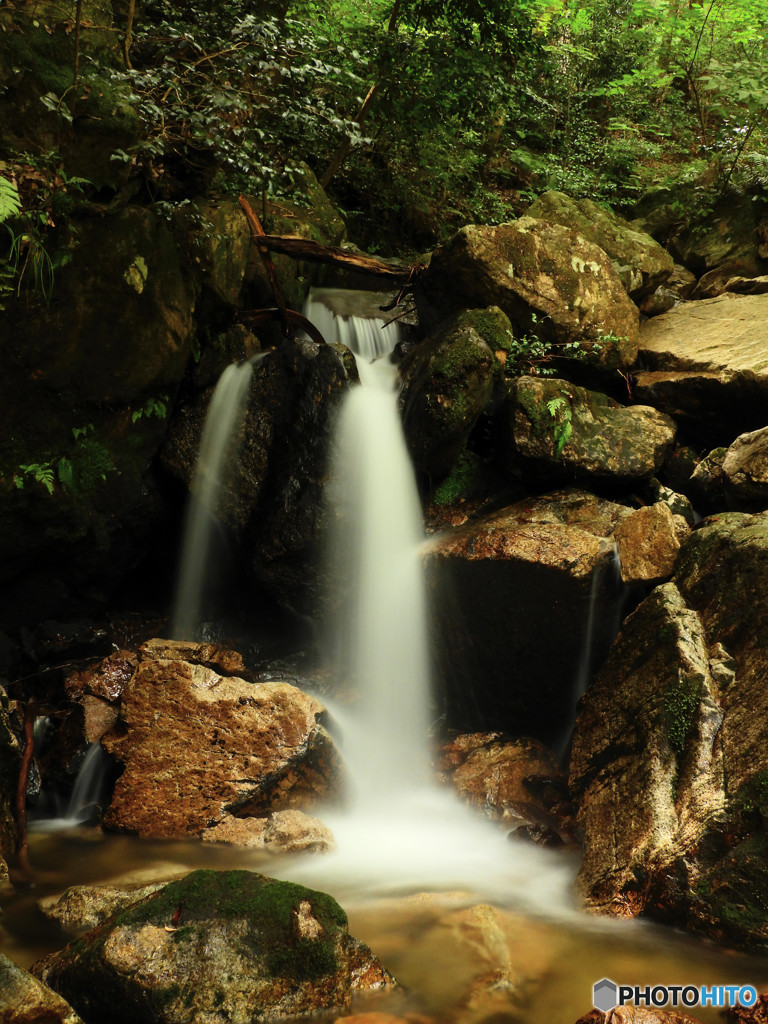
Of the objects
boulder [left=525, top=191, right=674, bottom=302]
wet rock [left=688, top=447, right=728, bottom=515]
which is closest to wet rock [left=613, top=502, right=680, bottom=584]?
wet rock [left=688, top=447, right=728, bottom=515]

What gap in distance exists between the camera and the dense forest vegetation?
515cm

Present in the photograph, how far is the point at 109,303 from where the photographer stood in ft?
18.8

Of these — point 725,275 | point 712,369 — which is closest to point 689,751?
point 712,369

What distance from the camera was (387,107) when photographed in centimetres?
897

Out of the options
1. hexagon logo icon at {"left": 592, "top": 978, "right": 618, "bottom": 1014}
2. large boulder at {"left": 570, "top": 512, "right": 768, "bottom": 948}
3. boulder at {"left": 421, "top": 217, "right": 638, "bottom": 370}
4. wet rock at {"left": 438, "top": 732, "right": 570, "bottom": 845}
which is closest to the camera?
hexagon logo icon at {"left": 592, "top": 978, "right": 618, "bottom": 1014}

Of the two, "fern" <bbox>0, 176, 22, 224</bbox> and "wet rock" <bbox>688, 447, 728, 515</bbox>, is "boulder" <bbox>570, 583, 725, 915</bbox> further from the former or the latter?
"fern" <bbox>0, 176, 22, 224</bbox>

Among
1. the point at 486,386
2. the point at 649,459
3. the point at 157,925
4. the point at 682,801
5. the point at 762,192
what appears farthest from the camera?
the point at 762,192

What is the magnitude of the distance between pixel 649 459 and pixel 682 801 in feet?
Result: 11.1

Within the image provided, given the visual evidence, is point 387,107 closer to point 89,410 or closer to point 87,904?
point 89,410

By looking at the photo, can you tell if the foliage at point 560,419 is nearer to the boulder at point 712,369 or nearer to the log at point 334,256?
the boulder at point 712,369

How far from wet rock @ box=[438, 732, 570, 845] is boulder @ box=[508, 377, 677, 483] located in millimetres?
2524

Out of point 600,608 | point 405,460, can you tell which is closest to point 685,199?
point 405,460

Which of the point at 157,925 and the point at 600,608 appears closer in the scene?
the point at 157,925

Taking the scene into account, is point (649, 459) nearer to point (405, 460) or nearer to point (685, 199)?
point (405, 460)
